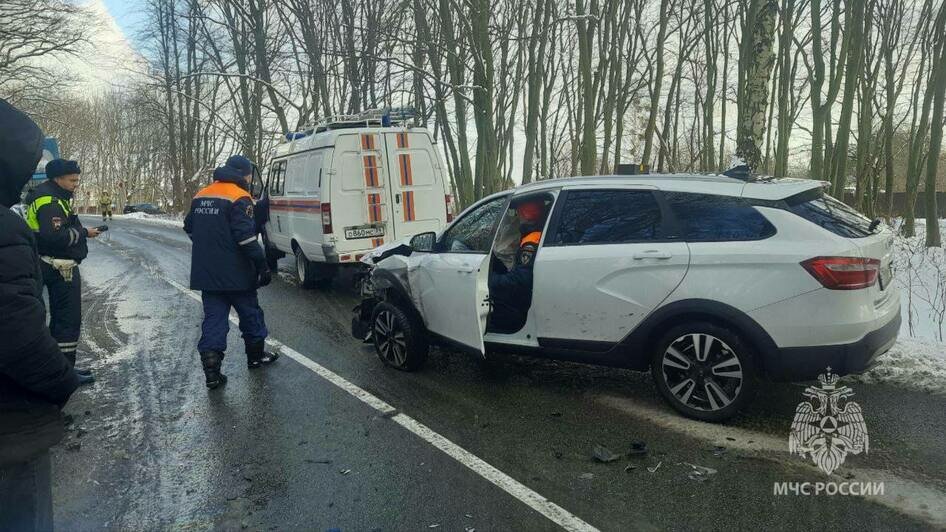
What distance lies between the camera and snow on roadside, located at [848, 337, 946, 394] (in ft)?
15.1

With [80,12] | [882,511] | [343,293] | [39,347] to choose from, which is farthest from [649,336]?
[80,12]

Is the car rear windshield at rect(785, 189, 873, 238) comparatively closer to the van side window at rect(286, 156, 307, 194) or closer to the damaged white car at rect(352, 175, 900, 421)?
the damaged white car at rect(352, 175, 900, 421)

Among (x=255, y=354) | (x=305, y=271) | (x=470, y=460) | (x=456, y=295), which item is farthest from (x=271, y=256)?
(x=470, y=460)

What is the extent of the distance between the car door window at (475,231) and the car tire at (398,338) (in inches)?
28.6

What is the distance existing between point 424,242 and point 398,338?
0.91 m

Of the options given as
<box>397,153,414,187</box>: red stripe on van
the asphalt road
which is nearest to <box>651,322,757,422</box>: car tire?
the asphalt road

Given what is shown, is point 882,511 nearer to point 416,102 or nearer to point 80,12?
point 416,102

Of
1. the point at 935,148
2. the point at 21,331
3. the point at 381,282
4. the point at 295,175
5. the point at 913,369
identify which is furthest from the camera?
the point at 935,148

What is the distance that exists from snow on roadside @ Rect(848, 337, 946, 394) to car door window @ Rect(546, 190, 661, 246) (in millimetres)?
2222

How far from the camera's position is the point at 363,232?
9211mm

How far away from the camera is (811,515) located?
118 inches

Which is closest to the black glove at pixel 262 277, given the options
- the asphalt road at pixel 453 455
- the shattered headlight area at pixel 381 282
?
the asphalt road at pixel 453 455

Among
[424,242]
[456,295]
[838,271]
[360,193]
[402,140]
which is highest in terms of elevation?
[402,140]

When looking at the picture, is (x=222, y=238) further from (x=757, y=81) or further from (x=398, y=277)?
(x=757, y=81)
